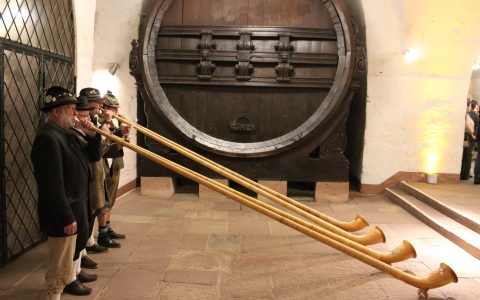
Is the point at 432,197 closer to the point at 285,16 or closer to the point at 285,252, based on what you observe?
the point at 285,252

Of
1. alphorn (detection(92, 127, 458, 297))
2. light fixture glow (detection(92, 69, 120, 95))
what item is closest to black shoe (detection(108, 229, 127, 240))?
alphorn (detection(92, 127, 458, 297))

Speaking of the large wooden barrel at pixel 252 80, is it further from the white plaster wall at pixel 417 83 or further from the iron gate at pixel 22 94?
the iron gate at pixel 22 94

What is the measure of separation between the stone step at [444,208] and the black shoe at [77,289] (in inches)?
136

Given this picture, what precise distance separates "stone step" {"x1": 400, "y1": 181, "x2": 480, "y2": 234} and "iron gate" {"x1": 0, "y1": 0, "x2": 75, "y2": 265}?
404 centimetres

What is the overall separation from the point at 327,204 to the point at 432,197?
125 cm

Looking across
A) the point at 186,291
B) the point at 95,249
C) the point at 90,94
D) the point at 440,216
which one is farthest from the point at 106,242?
the point at 440,216

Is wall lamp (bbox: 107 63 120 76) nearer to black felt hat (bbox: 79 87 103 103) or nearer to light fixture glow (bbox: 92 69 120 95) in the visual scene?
light fixture glow (bbox: 92 69 120 95)

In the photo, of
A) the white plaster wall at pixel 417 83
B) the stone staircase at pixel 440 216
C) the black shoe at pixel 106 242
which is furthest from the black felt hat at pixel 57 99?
the white plaster wall at pixel 417 83

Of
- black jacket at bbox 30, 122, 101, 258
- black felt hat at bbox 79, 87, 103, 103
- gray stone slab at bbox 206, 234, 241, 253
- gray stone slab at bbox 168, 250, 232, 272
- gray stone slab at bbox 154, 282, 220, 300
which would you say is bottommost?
gray stone slab at bbox 206, 234, 241, 253

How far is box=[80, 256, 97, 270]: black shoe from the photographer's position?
3152 millimetres

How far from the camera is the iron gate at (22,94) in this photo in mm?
3066

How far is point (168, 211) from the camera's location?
4.82 m

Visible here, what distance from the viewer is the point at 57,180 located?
7.72 ft

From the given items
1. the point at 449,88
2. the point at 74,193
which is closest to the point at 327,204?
the point at 449,88
